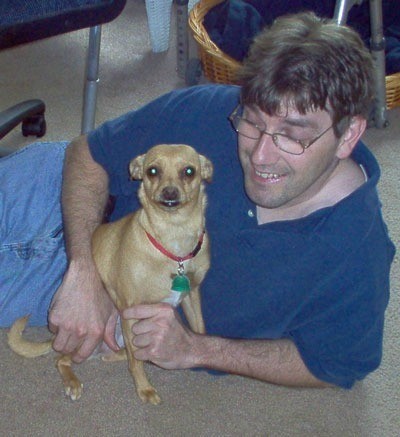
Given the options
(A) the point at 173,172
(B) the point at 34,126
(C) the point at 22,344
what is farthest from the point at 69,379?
(B) the point at 34,126

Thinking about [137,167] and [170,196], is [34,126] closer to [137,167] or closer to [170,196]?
[137,167]

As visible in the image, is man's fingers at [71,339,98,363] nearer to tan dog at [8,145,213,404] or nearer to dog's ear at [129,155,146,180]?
tan dog at [8,145,213,404]

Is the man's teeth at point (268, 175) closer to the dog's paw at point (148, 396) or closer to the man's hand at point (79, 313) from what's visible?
the man's hand at point (79, 313)

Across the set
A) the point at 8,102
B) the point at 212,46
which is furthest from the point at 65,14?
the point at 8,102

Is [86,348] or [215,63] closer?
[86,348]

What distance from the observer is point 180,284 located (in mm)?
1483

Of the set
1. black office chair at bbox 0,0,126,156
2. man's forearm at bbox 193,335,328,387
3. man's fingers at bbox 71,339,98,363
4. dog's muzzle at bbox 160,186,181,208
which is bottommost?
man's fingers at bbox 71,339,98,363

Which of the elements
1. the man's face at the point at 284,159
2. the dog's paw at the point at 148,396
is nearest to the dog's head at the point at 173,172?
the man's face at the point at 284,159

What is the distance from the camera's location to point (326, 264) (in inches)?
52.4

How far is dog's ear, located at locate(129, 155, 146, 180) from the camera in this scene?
1.45 meters

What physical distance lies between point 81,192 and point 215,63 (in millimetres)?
1243

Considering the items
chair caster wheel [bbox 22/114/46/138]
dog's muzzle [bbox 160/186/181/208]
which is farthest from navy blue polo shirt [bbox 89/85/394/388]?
chair caster wheel [bbox 22/114/46/138]

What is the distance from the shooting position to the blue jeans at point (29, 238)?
1689mm

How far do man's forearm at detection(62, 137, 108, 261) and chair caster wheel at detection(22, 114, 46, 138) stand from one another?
0.91m
